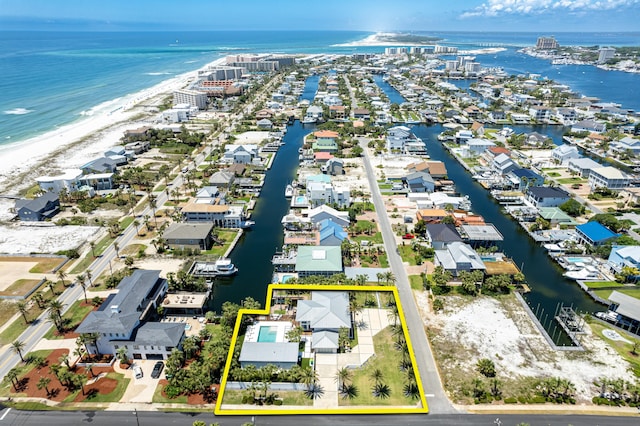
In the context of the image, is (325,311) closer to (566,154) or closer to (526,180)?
Result: (526,180)

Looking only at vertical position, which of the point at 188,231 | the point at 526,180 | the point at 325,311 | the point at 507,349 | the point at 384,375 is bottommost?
the point at 507,349

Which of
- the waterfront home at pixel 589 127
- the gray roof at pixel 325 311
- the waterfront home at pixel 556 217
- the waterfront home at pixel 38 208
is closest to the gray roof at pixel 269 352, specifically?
the gray roof at pixel 325 311

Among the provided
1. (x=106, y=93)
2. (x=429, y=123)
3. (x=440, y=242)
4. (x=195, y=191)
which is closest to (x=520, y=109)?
(x=429, y=123)

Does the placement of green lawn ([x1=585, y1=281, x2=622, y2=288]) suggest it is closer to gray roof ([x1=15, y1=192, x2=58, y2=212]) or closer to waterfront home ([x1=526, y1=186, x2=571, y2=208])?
waterfront home ([x1=526, y1=186, x2=571, y2=208])

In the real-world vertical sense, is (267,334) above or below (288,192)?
below

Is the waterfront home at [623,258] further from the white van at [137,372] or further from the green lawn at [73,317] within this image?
the green lawn at [73,317]

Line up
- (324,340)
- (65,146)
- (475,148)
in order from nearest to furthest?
(324,340)
(475,148)
(65,146)

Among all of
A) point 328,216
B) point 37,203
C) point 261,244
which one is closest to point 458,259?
point 328,216

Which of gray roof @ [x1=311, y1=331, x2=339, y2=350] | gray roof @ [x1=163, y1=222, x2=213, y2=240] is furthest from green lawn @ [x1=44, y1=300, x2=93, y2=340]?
gray roof @ [x1=311, y1=331, x2=339, y2=350]
